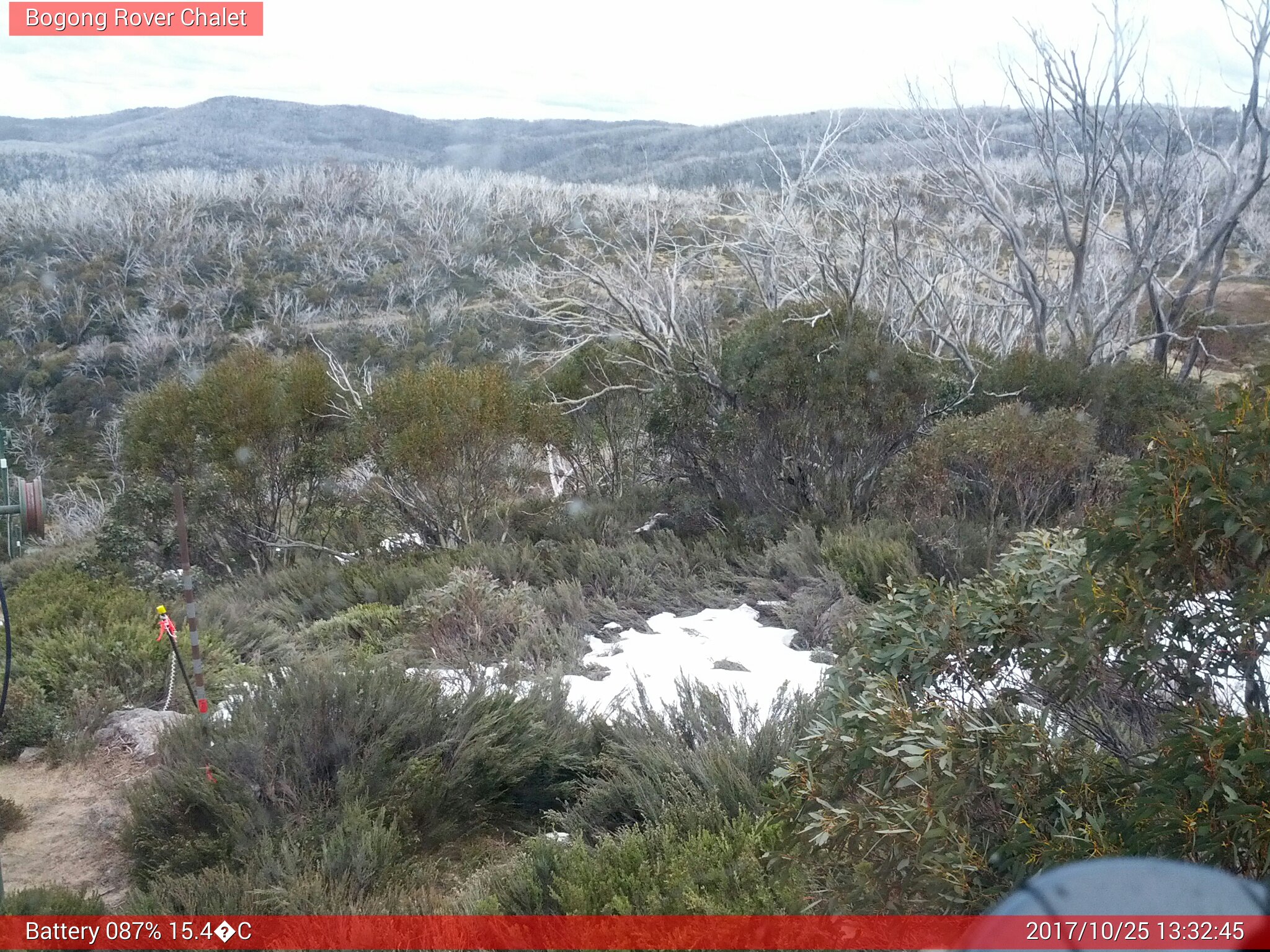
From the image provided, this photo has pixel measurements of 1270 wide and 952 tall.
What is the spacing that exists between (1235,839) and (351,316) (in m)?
33.7

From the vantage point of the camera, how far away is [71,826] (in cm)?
436

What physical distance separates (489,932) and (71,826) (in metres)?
2.67

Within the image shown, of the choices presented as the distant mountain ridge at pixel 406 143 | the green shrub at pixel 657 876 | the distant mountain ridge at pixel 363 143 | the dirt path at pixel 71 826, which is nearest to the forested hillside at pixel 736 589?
the green shrub at pixel 657 876

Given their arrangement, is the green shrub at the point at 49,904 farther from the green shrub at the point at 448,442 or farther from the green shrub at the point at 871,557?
the green shrub at the point at 448,442

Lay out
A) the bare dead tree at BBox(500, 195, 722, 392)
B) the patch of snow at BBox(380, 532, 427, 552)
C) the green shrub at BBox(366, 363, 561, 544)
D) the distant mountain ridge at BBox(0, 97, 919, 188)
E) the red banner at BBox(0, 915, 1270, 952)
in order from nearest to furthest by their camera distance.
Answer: the red banner at BBox(0, 915, 1270, 952), the green shrub at BBox(366, 363, 561, 544), the bare dead tree at BBox(500, 195, 722, 392), the patch of snow at BBox(380, 532, 427, 552), the distant mountain ridge at BBox(0, 97, 919, 188)

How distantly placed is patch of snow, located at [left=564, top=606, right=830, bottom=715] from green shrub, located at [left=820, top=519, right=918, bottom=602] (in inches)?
28.2

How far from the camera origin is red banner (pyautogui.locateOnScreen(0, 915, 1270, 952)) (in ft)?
8.08

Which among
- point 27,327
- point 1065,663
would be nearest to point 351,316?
point 27,327

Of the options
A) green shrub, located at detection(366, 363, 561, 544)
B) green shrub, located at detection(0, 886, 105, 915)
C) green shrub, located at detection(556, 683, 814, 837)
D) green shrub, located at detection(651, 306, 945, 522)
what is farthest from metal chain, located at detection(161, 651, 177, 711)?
green shrub, located at detection(651, 306, 945, 522)

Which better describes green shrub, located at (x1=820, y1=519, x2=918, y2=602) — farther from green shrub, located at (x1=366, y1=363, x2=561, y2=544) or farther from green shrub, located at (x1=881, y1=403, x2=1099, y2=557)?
green shrub, located at (x1=366, y1=363, x2=561, y2=544)

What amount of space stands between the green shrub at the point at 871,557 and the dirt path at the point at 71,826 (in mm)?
4576

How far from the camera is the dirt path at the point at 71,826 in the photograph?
12.7 feet

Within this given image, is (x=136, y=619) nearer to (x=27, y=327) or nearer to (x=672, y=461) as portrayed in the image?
(x=672, y=461)

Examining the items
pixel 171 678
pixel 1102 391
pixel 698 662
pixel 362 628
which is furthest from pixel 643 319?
pixel 171 678
